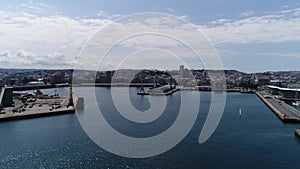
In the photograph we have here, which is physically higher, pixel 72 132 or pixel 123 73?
pixel 123 73

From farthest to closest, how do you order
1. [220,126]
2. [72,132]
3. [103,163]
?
1. [220,126]
2. [72,132]
3. [103,163]

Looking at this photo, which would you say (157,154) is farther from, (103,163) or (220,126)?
(220,126)

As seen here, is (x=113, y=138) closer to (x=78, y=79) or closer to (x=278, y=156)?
(x=278, y=156)

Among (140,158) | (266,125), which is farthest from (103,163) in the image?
Answer: (266,125)

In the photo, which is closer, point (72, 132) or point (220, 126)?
point (72, 132)

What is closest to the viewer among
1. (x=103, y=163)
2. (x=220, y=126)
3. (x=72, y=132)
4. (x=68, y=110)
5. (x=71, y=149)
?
(x=103, y=163)

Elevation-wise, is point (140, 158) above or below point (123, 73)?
below

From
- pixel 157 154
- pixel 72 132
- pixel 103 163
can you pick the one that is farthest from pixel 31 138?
pixel 157 154
